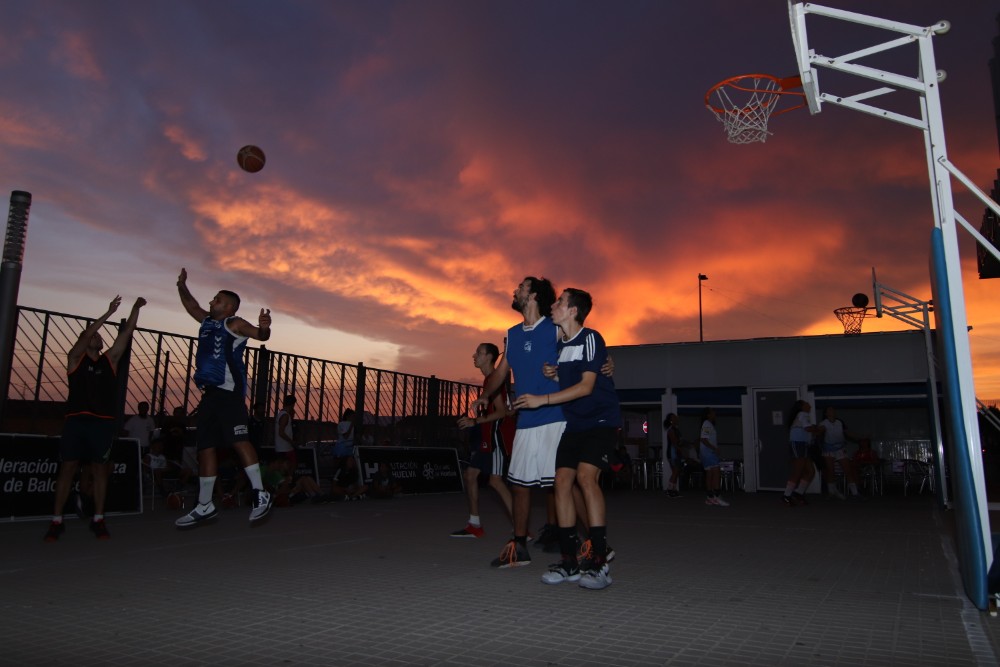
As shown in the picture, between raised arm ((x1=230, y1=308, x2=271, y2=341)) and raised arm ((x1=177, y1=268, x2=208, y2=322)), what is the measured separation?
0.43 meters

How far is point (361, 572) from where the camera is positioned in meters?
5.41

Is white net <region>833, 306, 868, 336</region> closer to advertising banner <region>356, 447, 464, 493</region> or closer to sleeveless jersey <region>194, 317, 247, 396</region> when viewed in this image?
advertising banner <region>356, 447, 464, 493</region>

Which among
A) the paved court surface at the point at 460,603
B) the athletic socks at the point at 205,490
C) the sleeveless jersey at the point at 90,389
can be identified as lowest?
the paved court surface at the point at 460,603

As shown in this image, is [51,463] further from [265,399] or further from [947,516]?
[947,516]

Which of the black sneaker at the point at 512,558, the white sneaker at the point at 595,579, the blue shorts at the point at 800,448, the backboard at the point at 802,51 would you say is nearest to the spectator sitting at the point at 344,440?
the blue shorts at the point at 800,448

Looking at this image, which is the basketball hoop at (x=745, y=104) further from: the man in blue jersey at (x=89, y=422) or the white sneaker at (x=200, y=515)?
the man in blue jersey at (x=89, y=422)

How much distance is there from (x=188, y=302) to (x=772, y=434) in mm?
17253

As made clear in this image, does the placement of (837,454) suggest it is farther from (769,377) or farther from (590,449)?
(590,449)

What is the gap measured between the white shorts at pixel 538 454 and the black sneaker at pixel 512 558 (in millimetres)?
529

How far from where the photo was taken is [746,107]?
8203mm

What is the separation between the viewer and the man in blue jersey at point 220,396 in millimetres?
6559

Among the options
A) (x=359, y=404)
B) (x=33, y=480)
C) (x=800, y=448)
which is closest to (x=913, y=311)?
(x=800, y=448)

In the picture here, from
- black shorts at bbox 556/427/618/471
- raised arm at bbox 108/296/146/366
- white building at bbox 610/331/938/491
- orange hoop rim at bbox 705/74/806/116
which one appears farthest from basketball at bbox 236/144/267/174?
white building at bbox 610/331/938/491

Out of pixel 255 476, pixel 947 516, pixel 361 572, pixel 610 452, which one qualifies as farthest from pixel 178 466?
pixel 947 516
